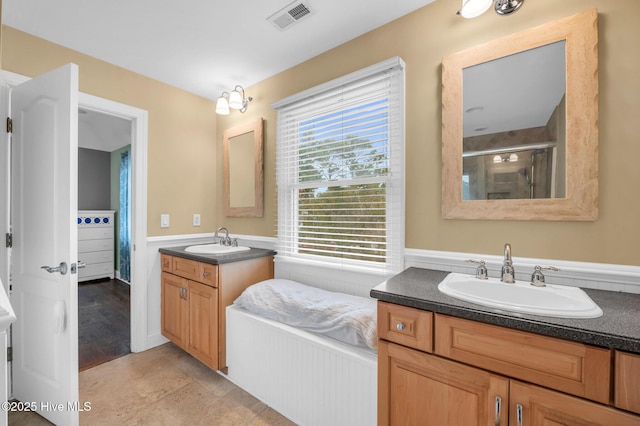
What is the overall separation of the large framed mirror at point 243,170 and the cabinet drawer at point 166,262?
697 millimetres

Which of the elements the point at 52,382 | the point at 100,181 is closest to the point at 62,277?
the point at 52,382

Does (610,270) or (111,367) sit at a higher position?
(610,270)

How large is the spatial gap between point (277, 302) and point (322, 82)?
1704 mm

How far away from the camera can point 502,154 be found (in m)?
1.47

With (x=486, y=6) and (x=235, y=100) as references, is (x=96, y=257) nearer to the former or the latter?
(x=235, y=100)

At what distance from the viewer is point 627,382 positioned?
0.80m

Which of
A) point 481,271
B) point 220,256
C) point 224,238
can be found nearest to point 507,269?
point 481,271

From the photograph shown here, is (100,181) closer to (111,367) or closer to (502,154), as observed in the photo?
(111,367)

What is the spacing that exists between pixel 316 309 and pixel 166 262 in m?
1.64

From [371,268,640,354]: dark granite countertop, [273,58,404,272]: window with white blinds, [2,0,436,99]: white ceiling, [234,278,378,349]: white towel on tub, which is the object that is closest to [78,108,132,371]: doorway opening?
[2,0,436,99]: white ceiling

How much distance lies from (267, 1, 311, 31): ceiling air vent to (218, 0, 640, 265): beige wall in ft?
1.37

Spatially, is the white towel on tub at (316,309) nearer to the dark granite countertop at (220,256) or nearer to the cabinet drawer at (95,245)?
the dark granite countertop at (220,256)

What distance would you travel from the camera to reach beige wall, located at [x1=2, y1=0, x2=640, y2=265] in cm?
123

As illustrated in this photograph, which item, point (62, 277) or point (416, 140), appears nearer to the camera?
point (62, 277)
